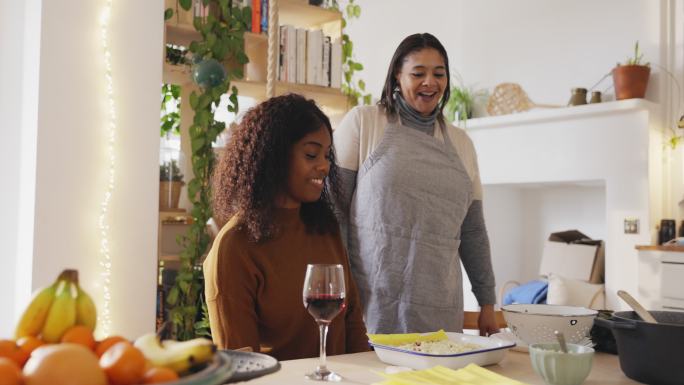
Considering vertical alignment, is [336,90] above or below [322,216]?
above

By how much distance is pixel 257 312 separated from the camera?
156cm

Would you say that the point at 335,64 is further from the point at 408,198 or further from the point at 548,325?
the point at 548,325

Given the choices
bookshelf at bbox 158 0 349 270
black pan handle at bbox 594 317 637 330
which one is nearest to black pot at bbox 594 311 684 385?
black pan handle at bbox 594 317 637 330

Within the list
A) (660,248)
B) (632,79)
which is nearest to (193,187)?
(660,248)

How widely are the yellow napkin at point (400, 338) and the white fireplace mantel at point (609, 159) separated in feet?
10.8

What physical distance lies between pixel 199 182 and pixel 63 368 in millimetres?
2389

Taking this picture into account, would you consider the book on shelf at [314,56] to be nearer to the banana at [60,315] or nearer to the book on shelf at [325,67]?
the book on shelf at [325,67]

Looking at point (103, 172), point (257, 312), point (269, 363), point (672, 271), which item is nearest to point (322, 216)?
point (257, 312)

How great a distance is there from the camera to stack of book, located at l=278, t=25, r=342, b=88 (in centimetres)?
341

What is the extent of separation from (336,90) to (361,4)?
235 cm

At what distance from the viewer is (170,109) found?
3383 millimetres

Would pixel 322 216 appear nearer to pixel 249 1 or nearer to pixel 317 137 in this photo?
pixel 317 137

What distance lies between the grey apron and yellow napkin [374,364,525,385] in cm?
86

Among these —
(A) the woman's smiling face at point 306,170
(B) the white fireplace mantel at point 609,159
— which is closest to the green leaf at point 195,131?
(A) the woman's smiling face at point 306,170
